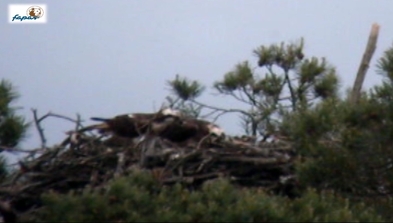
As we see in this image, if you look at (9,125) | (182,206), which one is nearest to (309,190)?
(182,206)

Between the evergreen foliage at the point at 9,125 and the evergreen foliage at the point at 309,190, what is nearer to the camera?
the evergreen foliage at the point at 309,190

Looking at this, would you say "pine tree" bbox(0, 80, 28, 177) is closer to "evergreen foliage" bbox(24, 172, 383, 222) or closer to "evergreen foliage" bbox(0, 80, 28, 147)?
"evergreen foliage" bbox(0, 80, 28, 147)

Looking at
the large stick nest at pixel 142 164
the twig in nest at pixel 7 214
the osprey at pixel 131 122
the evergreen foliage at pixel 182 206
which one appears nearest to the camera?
the evergreen foliage at pixel 182 206

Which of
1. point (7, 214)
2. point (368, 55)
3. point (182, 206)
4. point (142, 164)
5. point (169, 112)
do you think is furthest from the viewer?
point (368, 55)

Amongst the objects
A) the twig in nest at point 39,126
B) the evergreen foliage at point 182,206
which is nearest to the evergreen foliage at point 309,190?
the evergreen foliage at point 182,206

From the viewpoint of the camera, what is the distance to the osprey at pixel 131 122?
19.3 feet

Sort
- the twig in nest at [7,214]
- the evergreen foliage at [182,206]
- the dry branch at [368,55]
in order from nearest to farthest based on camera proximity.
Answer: the evergreen foliage at [182,206] < the twig in nest at [7,214] < the dry branch at [368,55]

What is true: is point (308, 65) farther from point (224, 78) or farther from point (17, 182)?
point (17, 182)

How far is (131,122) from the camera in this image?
19.6 ft

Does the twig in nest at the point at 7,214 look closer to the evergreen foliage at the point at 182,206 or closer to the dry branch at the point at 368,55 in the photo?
the evergreen foliage at the point at 182,206

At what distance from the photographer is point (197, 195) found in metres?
4.34

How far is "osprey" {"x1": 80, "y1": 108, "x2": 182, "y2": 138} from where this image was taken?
232 inches

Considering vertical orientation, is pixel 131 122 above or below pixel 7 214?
above

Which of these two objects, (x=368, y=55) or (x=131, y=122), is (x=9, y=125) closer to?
(x=131, y=122)
